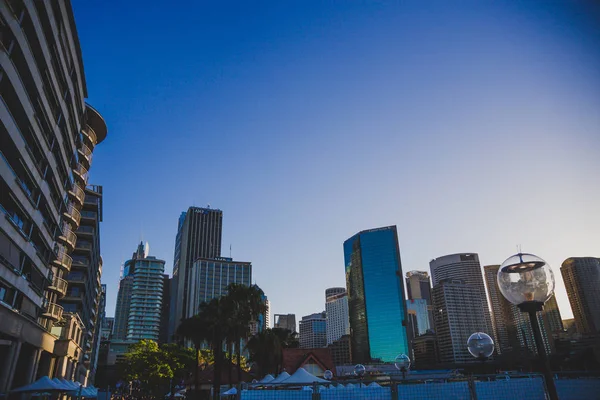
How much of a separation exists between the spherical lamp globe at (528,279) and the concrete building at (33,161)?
21.3m

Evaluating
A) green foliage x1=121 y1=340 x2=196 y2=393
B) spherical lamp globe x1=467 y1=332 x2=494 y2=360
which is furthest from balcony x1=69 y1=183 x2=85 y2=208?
spherical lamp globe x1=467 y1=332 x2=494 y2=360

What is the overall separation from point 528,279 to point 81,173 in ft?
150

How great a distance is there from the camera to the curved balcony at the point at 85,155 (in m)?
43.2

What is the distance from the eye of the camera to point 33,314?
2831 centimetres

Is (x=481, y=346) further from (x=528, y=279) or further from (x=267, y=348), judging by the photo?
(x=267, y=348)

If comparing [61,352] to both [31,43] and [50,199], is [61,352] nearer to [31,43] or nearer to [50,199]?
[50,199]

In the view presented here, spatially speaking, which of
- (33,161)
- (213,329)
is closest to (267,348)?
(213,329)

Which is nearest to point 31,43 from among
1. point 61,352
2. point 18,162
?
point 18,162

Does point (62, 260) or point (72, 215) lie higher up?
point (72, 215)

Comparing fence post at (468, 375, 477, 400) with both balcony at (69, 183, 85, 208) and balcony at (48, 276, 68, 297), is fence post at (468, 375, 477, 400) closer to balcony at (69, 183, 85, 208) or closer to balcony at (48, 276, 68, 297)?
balcony at (48, 276, 68, 297)

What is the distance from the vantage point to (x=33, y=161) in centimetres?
2420

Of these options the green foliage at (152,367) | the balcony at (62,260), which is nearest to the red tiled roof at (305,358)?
the green foliage at (152,367)

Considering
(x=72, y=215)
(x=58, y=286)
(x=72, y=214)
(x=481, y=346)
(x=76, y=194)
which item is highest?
(x=76, y=194)

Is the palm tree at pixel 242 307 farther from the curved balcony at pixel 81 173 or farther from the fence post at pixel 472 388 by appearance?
the fence post at pixel 472 388
